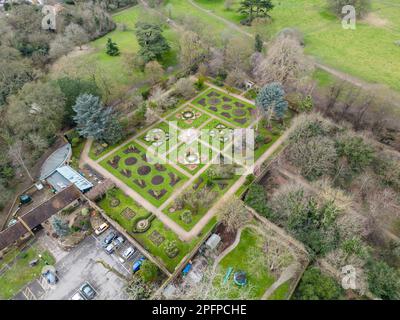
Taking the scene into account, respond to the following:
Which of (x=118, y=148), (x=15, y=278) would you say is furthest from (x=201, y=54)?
(x=15, y=278)

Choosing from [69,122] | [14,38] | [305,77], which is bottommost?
[69,122]

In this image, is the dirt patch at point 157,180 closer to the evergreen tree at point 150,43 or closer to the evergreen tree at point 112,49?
the evergreen tree at point 150,43

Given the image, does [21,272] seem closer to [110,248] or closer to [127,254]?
[110,248]

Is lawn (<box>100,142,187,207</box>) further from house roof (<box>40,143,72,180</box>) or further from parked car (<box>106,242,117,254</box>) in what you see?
parked car (<box>106,242,117,254</box>)

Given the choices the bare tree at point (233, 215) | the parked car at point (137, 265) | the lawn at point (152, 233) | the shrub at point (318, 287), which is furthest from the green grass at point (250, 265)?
the parked car at point (137, 265)

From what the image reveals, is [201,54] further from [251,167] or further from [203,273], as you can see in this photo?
[203,273]

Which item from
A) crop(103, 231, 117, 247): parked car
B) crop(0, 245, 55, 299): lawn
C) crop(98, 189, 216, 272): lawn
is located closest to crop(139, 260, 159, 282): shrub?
crop(98, 189, 216, 272): lawn

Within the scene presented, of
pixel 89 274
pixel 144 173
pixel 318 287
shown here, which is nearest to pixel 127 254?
pixel 89 274
